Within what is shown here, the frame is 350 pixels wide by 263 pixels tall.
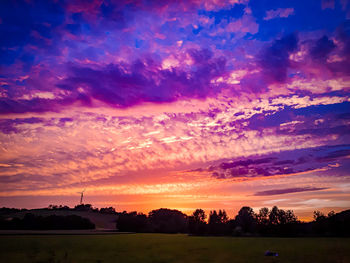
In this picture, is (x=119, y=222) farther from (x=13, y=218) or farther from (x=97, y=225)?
(x=13, y=218)

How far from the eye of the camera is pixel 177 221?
16638cm

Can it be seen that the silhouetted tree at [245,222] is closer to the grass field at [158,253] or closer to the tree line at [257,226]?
the tree line at [257,226]

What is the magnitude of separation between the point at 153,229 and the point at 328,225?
287 feet

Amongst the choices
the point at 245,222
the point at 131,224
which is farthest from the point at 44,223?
the point at 245,222

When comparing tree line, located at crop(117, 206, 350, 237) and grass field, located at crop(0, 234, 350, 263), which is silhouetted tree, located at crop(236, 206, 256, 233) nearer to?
tree line, located at crop(117, 206, 350, 237)

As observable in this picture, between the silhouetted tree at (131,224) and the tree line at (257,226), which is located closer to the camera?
the tree line at (257,226)

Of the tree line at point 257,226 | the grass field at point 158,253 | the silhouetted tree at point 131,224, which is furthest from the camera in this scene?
the silhouetted tree at point 131,224

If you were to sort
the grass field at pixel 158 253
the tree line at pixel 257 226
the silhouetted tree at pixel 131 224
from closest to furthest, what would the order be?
the grass field at pixel 158 253 < the tree line at pixel 257 226 < the silhouetted tree at pixel 131 224

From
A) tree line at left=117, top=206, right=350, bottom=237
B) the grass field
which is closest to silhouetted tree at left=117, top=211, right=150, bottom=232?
tree line at left=117, top=206, right=350, bottom=237

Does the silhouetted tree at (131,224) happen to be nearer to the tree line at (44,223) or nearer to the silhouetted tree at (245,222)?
the tree line at (44,223)

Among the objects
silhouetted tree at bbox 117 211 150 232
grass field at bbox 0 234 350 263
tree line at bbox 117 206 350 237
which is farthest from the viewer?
silhouetted tree at bbox 117 211 150 232

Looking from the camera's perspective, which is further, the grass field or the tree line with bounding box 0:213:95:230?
the tree line with bounding box 0:213:95:230

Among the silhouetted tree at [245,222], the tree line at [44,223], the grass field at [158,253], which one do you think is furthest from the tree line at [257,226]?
the grass field at [158,253]

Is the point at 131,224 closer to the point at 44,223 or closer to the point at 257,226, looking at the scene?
the point at 44,223
